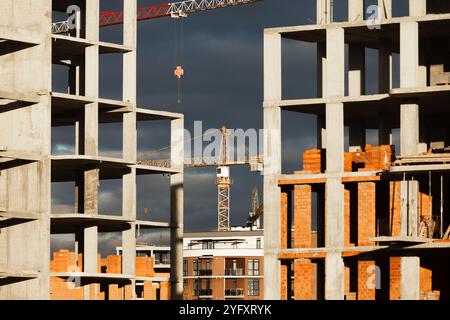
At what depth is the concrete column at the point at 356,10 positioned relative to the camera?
9169cm

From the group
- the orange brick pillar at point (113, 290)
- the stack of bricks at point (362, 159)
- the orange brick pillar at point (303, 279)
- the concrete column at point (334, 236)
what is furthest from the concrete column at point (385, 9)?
the orange brick pillar at point (113, 290)

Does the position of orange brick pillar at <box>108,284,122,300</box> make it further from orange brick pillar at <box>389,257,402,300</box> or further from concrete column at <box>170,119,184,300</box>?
orange brick pillar at <box>389,257,402,300</box>

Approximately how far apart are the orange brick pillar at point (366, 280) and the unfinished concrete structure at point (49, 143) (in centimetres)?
1519

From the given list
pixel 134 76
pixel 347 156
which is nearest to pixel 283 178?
pixel 347 156

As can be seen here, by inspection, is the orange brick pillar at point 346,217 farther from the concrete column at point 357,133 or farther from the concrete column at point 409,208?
the concrete column at point 357,133

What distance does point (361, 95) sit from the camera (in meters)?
92.1

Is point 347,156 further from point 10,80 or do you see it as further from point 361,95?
point 10,80

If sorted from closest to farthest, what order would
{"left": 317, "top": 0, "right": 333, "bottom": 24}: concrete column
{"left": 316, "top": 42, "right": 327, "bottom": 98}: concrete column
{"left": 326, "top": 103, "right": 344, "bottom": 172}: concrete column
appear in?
{"left": 326, "top": 103, "right": 344, "bottom": 172}: concrete column → {"left": 317, "top": 0, "right": 333, "bottom": 24}: concrete column → {"left": 316, "top": 42, "right": 327, "bottom": 98}: concrete column

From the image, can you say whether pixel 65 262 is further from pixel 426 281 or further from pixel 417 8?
pixel 417 8

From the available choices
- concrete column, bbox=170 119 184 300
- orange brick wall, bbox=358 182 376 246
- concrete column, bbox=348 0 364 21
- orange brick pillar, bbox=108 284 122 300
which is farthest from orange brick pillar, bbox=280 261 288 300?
concrete column, bbox=170 119 184 300

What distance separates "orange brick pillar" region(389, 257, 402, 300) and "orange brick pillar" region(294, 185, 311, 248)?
5.45 m

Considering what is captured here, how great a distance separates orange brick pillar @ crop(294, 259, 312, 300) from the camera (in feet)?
293
